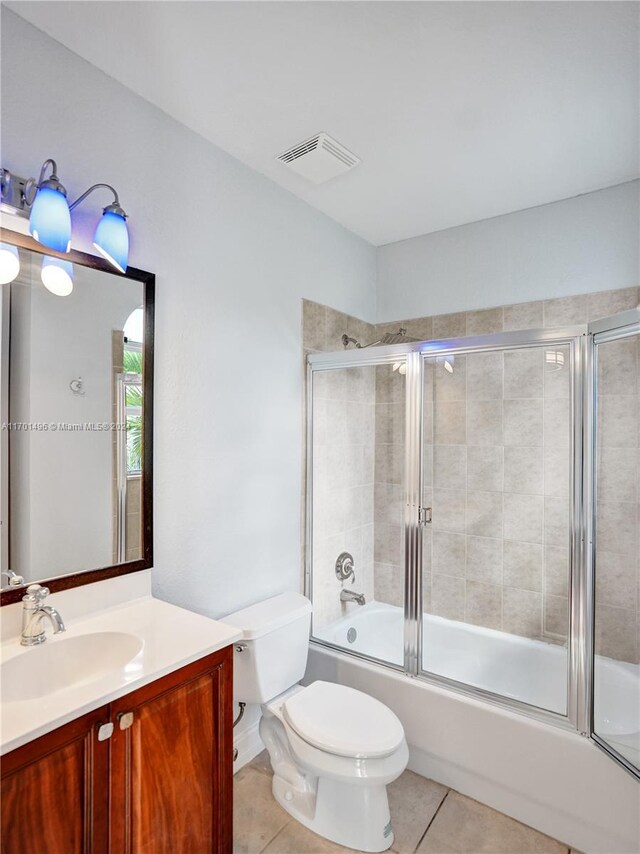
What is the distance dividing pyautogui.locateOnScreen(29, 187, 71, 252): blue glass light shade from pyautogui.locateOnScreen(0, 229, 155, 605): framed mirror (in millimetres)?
106

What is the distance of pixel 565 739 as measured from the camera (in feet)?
5.66

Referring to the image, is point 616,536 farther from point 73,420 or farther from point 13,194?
point 13,194

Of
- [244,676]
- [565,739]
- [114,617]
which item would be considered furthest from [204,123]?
[565,739]

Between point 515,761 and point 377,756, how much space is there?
657 mm

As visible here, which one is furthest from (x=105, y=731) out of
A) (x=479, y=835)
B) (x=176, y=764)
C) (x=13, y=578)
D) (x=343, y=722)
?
(x=479, y=835)

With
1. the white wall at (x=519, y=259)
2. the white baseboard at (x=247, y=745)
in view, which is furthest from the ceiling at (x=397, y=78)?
the white baseboard at (x=247, y=745)

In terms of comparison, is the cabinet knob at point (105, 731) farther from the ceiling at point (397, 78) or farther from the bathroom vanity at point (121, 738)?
the ceiling at point (397, 78)

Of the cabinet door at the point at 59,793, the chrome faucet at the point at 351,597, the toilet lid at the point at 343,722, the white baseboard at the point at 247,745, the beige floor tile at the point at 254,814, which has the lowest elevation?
the beige floor tile at the point at 254,814

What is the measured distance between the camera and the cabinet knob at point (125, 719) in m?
1.12

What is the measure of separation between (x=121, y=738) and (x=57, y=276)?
130 centimetres

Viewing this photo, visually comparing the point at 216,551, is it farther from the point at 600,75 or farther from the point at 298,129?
the point at 600,75

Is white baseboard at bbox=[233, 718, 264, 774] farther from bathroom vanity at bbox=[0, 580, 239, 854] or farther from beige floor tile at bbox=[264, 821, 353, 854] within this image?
bathroom vanity at bbox=[0, 580, 239, 854]

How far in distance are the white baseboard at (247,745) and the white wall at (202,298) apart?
577 millimetres

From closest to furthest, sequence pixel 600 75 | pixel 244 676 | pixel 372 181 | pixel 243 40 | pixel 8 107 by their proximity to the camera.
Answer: pixel 8 107, pixel 243 40, pixel 600 75, pixel 244 676, pixel 372 181
